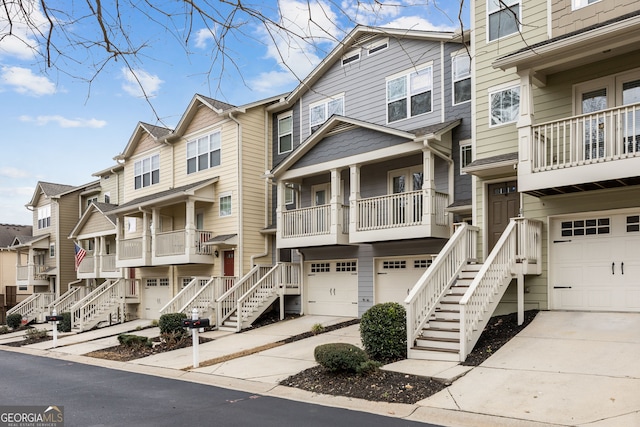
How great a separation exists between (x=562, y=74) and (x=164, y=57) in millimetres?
11317

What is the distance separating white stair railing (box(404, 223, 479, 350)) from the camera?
11.1m

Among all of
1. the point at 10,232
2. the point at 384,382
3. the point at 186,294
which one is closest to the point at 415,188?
the point at 384,382

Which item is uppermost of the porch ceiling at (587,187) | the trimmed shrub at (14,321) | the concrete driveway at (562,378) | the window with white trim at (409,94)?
the window with white trim at (409,94)

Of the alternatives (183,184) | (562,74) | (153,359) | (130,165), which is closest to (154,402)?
(153,359)

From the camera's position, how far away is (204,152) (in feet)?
75.4

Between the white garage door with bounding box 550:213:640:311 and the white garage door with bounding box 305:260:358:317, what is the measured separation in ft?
24.5

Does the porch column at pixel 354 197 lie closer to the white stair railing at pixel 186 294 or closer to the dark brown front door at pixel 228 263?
the dark brown front door at pixel 228 263

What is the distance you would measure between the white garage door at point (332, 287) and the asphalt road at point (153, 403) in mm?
8212

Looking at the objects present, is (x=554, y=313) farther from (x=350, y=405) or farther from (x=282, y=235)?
(x=282, y=235)

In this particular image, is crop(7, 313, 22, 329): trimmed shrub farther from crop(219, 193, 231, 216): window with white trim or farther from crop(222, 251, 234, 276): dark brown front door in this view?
crop(219, 193, 231, 216): window with white trim

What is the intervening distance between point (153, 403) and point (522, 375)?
6.29 m

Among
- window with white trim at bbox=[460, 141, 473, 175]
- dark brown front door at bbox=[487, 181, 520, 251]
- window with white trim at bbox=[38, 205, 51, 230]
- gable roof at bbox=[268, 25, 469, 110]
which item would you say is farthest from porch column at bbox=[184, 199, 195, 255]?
window with white trim at bbox=[38, 205, 51, 230]

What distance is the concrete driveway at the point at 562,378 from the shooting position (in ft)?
24.0

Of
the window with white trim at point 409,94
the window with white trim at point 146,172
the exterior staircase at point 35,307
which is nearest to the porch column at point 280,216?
the window with white trim at point 409,94
